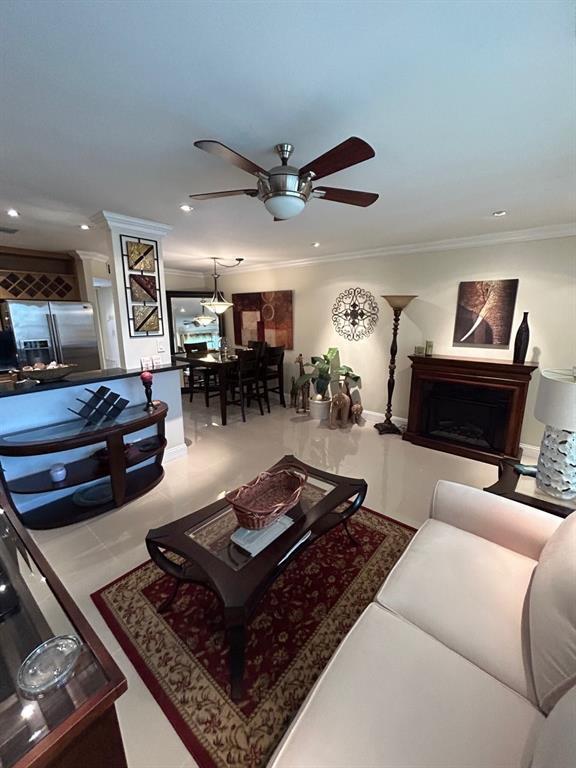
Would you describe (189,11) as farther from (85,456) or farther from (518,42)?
(85,456)

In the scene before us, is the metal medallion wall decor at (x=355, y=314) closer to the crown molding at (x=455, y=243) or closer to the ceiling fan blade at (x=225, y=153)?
the crown molding at (x=455, y=243)

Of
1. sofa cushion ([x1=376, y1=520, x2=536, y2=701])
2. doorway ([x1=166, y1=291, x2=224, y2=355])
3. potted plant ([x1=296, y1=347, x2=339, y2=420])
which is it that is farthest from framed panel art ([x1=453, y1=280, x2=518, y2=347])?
doorway ([x1=166, y1=291, x2=224, y2=355])

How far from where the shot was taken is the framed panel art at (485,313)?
3.38 metres

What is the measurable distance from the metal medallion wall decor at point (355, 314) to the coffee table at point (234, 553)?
117 inches

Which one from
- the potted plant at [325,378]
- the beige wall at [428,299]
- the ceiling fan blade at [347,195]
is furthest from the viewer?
the potted plant at [325,378]

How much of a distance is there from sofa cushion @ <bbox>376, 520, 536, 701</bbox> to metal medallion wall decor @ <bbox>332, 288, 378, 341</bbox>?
3.29 metres

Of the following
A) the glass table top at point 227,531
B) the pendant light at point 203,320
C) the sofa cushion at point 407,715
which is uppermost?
the pendant light at point 203,320

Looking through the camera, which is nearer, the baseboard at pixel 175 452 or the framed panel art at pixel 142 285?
the framed panel art at pixel 142 285

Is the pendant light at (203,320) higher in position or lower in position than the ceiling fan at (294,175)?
lower

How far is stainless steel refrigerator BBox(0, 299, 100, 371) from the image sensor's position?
3.98m

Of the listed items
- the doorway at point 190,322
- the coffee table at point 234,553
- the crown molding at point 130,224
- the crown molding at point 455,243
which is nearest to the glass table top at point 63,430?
the coffee table at point 234,553

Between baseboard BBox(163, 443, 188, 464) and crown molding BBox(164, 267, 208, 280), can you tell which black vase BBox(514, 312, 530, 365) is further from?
crown molding BBox(164, 267, 208, 280)

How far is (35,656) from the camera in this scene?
2.98ft

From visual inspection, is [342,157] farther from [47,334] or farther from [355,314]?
[47,334]
